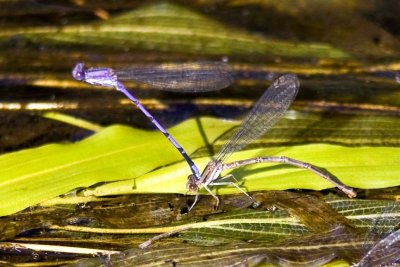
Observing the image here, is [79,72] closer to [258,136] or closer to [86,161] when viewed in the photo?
[86,161]

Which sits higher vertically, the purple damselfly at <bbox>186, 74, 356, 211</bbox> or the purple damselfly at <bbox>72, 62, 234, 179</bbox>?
the purple damselfly at <bbox>72, 62, 234, 179</bbox>

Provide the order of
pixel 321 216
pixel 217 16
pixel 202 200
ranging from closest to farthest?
pixel 321 216 → pixel 202 200 → pixel 217 16

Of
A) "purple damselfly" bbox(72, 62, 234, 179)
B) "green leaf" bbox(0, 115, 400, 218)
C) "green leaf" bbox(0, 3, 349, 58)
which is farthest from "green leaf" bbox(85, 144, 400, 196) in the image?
"green leaf" bbox(0, 3, 349, 58)

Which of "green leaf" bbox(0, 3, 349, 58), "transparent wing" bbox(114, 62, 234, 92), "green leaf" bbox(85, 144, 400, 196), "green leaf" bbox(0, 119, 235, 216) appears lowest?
"green leaf" bbox(85, 144, 400, 196)

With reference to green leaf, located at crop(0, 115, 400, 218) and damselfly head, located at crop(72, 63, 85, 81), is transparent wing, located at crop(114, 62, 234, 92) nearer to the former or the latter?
damselfly head, located at crop(72, 63, 85, 81)

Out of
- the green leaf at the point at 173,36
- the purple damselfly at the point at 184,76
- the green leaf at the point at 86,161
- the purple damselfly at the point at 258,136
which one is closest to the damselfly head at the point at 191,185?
the purple damselfly at the point at 258,136

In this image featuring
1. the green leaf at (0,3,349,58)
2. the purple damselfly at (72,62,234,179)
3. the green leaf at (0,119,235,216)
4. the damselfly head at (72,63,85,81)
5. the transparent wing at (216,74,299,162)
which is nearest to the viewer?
the green leaf at (0,119,235,216)

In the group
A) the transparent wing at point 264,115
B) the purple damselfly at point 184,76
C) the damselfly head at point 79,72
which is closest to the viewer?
the transparent wing at point 264,115

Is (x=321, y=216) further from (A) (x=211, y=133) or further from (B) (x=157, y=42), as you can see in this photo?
(B) (x=157, y=42)

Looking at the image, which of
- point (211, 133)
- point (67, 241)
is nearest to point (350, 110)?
point (211, 133)

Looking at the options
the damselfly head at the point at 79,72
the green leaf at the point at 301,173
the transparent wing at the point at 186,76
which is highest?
the damselfly head at the point at 79,72

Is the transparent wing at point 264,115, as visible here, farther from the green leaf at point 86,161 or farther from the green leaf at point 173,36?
the green leaf at point 173,36
